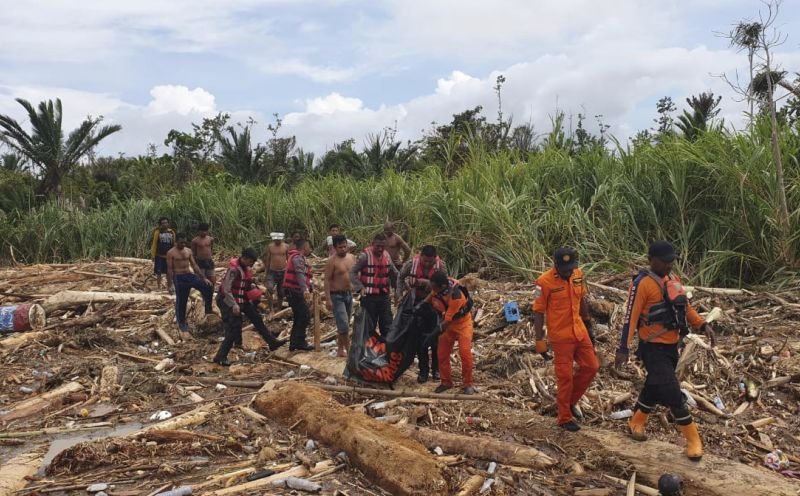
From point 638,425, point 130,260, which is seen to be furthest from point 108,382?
point 130,260

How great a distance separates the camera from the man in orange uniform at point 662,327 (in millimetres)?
4992

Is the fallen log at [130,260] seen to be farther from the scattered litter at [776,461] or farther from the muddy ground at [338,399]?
the scattered litter at [776,461]

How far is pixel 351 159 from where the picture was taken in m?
25.8

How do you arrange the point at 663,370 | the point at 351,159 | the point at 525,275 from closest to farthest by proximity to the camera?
the point at 663,370
the point at 525,275
the point at 351,159

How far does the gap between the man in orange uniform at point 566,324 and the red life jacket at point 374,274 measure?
2.85 metres

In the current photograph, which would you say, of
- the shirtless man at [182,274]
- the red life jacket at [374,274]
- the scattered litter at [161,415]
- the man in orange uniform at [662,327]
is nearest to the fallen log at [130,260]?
the shirtless man at [182,274]

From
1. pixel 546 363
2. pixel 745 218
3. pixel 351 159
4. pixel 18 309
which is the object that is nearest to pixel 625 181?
pixel 745 218

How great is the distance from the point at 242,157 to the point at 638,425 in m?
21.7

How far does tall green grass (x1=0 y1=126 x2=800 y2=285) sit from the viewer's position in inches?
370

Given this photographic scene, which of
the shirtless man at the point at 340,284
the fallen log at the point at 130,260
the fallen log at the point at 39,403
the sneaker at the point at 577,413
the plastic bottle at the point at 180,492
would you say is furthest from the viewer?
the fallen log at the point at 130,260

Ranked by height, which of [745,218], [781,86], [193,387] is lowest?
[193,387]

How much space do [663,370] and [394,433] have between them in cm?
217

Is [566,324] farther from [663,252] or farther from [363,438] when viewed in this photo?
Answer: [363,438]

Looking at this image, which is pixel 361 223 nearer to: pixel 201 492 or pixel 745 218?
pixel 745 218
